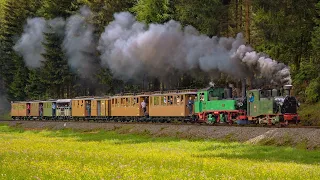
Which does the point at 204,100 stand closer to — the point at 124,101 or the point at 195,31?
the point at 195,31

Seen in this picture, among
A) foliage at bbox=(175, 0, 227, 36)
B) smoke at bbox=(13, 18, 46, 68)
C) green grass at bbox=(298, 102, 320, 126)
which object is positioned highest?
smoke at bbox=(13, 18, 46, 68)

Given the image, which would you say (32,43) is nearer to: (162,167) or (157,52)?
(157,52)

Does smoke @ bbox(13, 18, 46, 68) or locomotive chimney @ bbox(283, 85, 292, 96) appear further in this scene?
smoke @ bbox(13, 18, 46, 68)

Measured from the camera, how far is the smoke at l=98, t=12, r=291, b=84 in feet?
116

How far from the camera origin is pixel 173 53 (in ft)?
148

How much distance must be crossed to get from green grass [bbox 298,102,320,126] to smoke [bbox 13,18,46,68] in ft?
179

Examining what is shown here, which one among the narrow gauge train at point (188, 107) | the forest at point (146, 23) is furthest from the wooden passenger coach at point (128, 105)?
the forest at point (146, 23)

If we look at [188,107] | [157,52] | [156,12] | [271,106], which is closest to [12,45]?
[156,12]

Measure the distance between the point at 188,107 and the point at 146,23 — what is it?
48.4 feet

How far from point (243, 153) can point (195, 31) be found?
23142 mm

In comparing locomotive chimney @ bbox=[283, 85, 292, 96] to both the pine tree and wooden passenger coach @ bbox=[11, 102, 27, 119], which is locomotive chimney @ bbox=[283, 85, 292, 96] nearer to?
wooden passenger coach @ bbox=[11, 102, 27, 119]

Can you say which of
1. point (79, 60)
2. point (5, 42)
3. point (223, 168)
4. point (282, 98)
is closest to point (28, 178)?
point (223, 168)

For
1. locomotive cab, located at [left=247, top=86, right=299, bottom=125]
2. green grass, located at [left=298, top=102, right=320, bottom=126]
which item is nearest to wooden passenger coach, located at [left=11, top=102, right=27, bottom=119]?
green grass, located at [left=298, top=102, right=320, bottom=126]

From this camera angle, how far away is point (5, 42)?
93.0m
